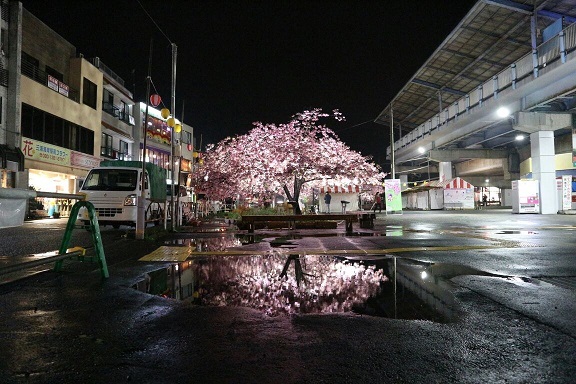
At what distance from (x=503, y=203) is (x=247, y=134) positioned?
124ft

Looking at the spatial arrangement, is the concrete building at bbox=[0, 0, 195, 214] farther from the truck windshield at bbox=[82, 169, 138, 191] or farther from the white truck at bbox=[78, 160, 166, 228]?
the truck windshield at bbox=[82, 169, 138, 191]

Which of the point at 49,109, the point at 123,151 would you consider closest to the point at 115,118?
the point at 123,151

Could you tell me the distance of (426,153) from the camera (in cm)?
4022

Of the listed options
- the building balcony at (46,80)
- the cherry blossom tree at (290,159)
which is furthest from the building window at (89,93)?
the cherry blossom tree at (290,159)

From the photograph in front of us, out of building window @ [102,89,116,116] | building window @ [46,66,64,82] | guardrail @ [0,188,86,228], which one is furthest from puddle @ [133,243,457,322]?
building window @ [102,89,116,116]

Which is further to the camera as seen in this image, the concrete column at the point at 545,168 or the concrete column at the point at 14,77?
the concrete column at the point at 545,168

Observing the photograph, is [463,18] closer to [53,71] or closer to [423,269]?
[423,269]

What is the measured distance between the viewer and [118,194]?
13.9 m

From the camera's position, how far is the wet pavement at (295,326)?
A: 8.32ft

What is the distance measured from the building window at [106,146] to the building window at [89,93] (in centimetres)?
401

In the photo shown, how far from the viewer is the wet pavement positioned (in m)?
2.54

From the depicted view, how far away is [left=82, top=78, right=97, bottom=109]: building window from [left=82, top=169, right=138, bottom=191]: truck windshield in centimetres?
1958

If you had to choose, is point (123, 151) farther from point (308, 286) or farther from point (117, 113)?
point (308, 286)

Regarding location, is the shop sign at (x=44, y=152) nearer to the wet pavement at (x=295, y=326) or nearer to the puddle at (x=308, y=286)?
the wet pavement at (x=295, y=326)
